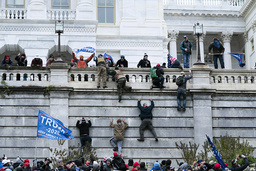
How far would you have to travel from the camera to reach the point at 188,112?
3644cm

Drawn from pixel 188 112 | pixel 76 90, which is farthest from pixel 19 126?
pixel 188 112

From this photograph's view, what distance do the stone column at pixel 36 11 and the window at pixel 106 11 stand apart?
14.2 ft

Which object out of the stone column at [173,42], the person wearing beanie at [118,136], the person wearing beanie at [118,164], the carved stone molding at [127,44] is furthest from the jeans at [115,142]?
the stone column at [173,42]

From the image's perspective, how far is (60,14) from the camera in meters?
48.2

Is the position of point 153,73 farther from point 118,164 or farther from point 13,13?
point 13,13

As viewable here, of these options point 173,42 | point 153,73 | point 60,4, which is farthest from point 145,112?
point 173,42

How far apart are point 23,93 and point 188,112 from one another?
8144 mm

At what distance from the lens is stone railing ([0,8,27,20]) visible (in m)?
47.8

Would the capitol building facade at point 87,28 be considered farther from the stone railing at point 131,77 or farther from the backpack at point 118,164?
the backpack at point 118,164


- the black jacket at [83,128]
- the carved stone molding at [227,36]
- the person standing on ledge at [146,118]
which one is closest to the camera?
the black jacket at [83,128]

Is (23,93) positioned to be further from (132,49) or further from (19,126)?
(132,49)

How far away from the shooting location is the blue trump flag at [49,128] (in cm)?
3067

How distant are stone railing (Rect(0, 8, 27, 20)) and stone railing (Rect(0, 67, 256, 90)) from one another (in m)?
12.2

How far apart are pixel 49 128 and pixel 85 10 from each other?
18604mm
